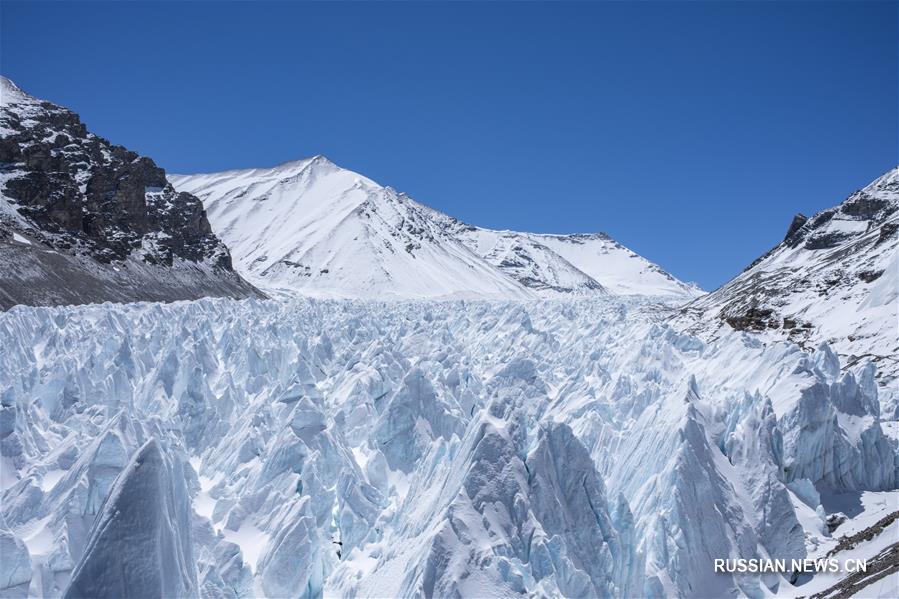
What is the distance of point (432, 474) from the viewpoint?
11133 mm

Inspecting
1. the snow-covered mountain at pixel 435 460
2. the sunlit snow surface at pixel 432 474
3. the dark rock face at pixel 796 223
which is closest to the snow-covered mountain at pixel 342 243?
the dark rock face at pixel 796 223

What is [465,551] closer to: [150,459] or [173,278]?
[150,459]

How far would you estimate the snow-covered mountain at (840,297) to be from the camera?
26.7 m

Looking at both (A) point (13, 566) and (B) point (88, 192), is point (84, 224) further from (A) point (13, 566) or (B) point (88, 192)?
(A) point (13, 566)

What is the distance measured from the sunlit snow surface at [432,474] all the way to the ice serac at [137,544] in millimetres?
27

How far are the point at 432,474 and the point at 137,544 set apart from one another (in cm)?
544

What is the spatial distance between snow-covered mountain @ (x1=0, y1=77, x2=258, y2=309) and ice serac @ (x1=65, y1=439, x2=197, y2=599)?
48.9 meters

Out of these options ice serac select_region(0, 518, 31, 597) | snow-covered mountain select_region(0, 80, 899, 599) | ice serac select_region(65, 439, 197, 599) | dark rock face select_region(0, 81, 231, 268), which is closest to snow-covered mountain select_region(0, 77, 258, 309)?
dark rock face select_region(0, 81, 231, 268)

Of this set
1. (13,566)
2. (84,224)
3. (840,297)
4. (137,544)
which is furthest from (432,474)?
(84,224)

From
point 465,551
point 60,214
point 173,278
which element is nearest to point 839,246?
point 465,551

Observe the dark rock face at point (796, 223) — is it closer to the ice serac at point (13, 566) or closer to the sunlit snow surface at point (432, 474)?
the sunlit snow surface at point (432, 474)

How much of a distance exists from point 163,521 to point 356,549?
4634mm

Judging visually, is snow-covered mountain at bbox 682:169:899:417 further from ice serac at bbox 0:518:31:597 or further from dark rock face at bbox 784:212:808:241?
ice serac at bbox 0:518:31:597

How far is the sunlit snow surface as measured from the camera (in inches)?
342
